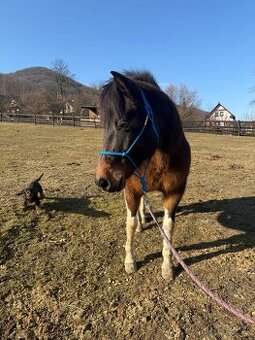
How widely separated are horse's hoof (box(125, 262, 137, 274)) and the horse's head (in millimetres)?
1469

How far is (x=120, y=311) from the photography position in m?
3.48

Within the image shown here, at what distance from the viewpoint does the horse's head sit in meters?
2.97

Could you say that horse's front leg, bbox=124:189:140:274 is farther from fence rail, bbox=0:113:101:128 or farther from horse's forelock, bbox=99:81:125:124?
fence rail, bbox=0:113:101:128

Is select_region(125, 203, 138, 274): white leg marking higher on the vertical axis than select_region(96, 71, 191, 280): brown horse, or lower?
lower

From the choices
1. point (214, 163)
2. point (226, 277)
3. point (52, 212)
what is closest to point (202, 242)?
point (226, 277)

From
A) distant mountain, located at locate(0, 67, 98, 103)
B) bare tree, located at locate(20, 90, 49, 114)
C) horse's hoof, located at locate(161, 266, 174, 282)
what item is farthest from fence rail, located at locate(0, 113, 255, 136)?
distant mountain, located at locate(0, 67, 98, 103)

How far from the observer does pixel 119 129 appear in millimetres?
2990

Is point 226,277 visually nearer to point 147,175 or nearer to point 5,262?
point 147,175

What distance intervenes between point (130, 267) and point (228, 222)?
86.5 inches

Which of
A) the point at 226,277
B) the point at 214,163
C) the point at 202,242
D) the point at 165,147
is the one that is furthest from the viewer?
the point at 214,163

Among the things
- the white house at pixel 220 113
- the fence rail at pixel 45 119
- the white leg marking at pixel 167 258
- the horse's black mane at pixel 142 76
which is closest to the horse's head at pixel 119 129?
the horse's black mane at pixel 142 76

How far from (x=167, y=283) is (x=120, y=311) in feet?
2.27

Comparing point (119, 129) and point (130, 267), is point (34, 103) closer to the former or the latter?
point (130, 267)

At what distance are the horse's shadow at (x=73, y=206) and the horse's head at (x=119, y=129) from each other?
9.24 ft
